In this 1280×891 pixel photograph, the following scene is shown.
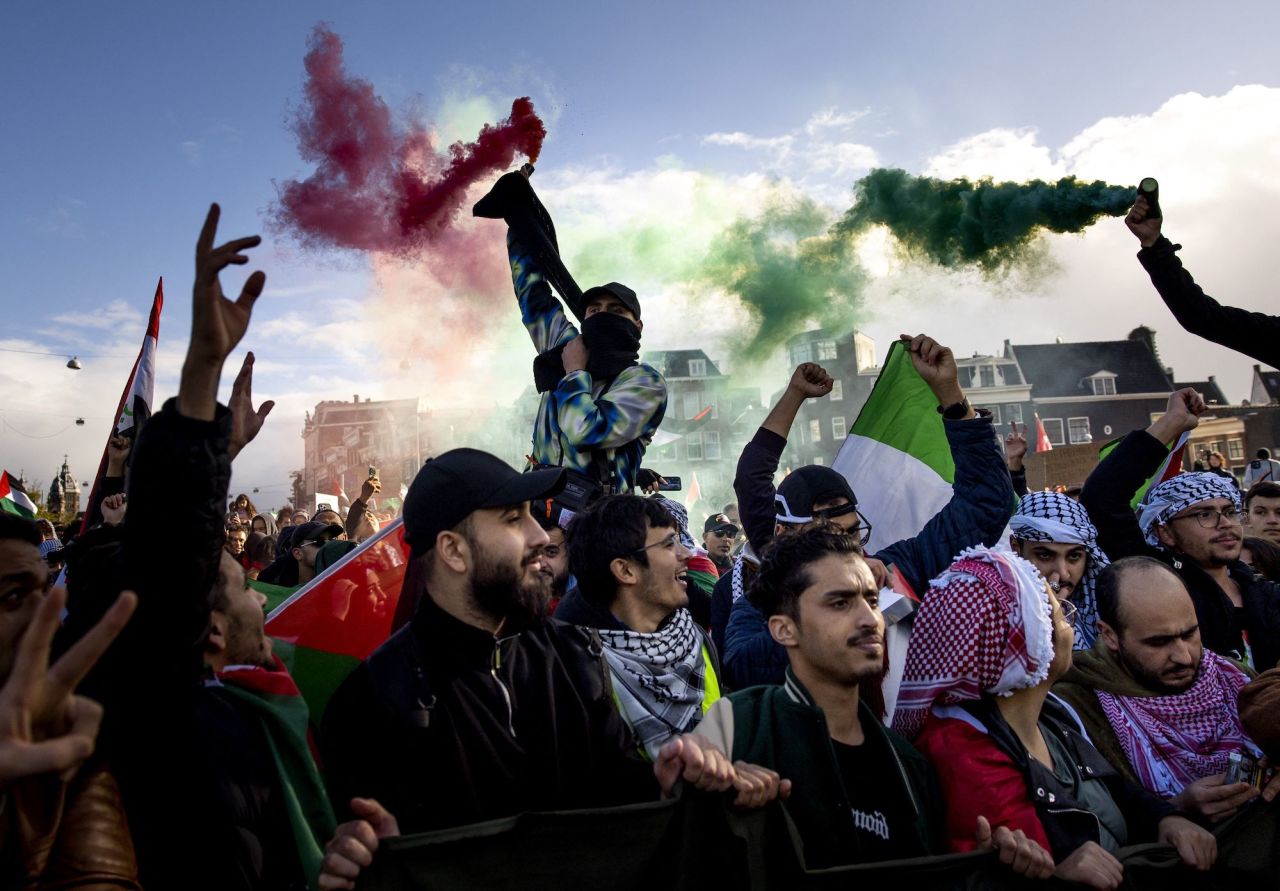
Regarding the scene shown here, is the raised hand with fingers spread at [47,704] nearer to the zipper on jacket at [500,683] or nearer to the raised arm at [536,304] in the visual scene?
the zipper on jacket at [500,683]

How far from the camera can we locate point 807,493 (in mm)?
4199

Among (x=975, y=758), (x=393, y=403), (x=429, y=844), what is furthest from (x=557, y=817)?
(x=393, y=403)

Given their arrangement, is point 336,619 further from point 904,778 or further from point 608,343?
point 904,778

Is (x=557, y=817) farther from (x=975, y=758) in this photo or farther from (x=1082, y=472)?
(x=1082, y=472)

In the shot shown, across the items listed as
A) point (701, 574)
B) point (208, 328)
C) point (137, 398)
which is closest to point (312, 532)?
point (137, 398)

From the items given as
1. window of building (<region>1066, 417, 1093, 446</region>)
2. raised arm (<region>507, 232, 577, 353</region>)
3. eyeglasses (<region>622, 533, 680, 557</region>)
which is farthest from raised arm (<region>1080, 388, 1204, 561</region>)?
window of building (<region>1066, 417, 1093, 446</region>)

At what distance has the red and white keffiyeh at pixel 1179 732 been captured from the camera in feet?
9.93

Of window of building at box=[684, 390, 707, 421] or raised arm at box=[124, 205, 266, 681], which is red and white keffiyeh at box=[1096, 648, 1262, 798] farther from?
window of building at box=[684, 390, 707, 421]

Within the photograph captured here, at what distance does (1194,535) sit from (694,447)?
44.6 m

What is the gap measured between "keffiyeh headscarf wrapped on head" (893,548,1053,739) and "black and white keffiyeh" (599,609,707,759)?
76 cm

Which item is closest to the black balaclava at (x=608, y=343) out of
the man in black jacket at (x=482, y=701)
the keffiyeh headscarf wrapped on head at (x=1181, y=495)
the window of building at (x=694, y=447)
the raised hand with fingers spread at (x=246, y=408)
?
the raised hand with fingers spread at (x=246, y=408)

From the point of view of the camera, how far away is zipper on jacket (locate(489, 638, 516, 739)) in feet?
7.89

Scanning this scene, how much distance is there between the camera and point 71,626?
2084 millimetres

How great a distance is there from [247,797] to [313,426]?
57.0 metres
